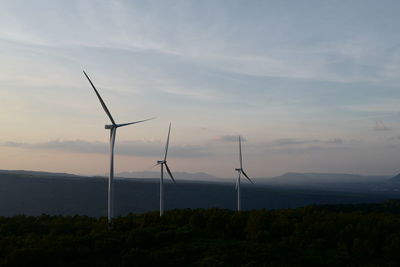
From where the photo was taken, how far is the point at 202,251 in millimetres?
43719

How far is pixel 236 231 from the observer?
190 feet

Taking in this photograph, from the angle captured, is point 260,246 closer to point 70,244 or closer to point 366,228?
point 366,228

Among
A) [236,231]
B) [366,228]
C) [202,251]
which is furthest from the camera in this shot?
[236,231]

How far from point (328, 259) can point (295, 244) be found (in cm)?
759

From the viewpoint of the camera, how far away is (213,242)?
157ft

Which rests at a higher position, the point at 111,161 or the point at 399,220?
the point at 111,161

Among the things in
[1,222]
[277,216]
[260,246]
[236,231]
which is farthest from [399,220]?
[1,222]

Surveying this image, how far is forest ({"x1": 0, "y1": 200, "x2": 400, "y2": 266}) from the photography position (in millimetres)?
39719

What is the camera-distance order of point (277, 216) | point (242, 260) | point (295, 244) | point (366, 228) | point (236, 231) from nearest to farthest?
point (242, 260), point (295, 244), point (366, 228), point (236, 231), point (277, 216)

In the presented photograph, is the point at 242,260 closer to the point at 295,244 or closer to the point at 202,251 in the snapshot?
the point at 202,251

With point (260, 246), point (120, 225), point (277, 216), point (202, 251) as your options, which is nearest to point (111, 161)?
point (120, 225)

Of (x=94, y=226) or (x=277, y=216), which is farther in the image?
(x=277, y=216)

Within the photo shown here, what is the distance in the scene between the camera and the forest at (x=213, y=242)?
39719mm

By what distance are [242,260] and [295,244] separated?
1113 centimetres
